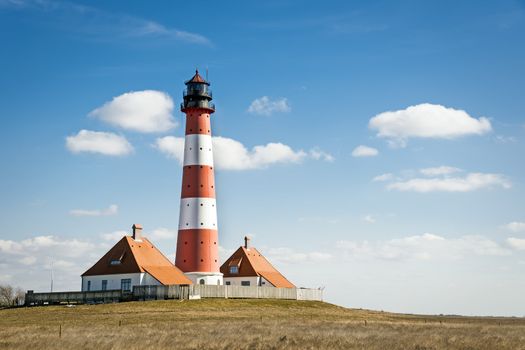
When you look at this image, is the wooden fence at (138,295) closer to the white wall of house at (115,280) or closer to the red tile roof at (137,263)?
the red tile roof at (137,263)

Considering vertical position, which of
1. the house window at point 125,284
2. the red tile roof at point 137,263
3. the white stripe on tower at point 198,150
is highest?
the white stripe on tower at point 198,150

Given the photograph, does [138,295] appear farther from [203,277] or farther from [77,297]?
[203,277]

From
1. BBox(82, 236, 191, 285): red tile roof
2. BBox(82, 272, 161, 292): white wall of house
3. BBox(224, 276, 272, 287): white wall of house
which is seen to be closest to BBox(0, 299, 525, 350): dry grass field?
BBox(82, 272, 161, 292): white wall of house

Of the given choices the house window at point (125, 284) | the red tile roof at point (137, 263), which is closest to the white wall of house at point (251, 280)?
the red tile roof at point (137, 263)

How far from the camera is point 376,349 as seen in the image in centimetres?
3142

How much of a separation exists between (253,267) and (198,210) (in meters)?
16.5

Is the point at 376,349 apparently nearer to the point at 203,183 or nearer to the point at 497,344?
the point at 497,344

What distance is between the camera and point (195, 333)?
124 feet

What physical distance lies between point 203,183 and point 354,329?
1179 inches

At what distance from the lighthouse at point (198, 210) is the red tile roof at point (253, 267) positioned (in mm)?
11592

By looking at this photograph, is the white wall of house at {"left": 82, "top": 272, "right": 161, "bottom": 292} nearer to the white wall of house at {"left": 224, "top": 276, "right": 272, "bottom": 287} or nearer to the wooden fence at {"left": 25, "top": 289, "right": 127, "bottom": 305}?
the wooden fence at {"left": 25, "top": 289, "right": 127, "bottom": 305}

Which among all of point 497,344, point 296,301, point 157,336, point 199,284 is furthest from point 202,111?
point 497,344

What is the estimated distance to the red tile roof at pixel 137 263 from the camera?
228ft

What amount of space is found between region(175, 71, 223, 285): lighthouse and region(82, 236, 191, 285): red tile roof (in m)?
1.46
